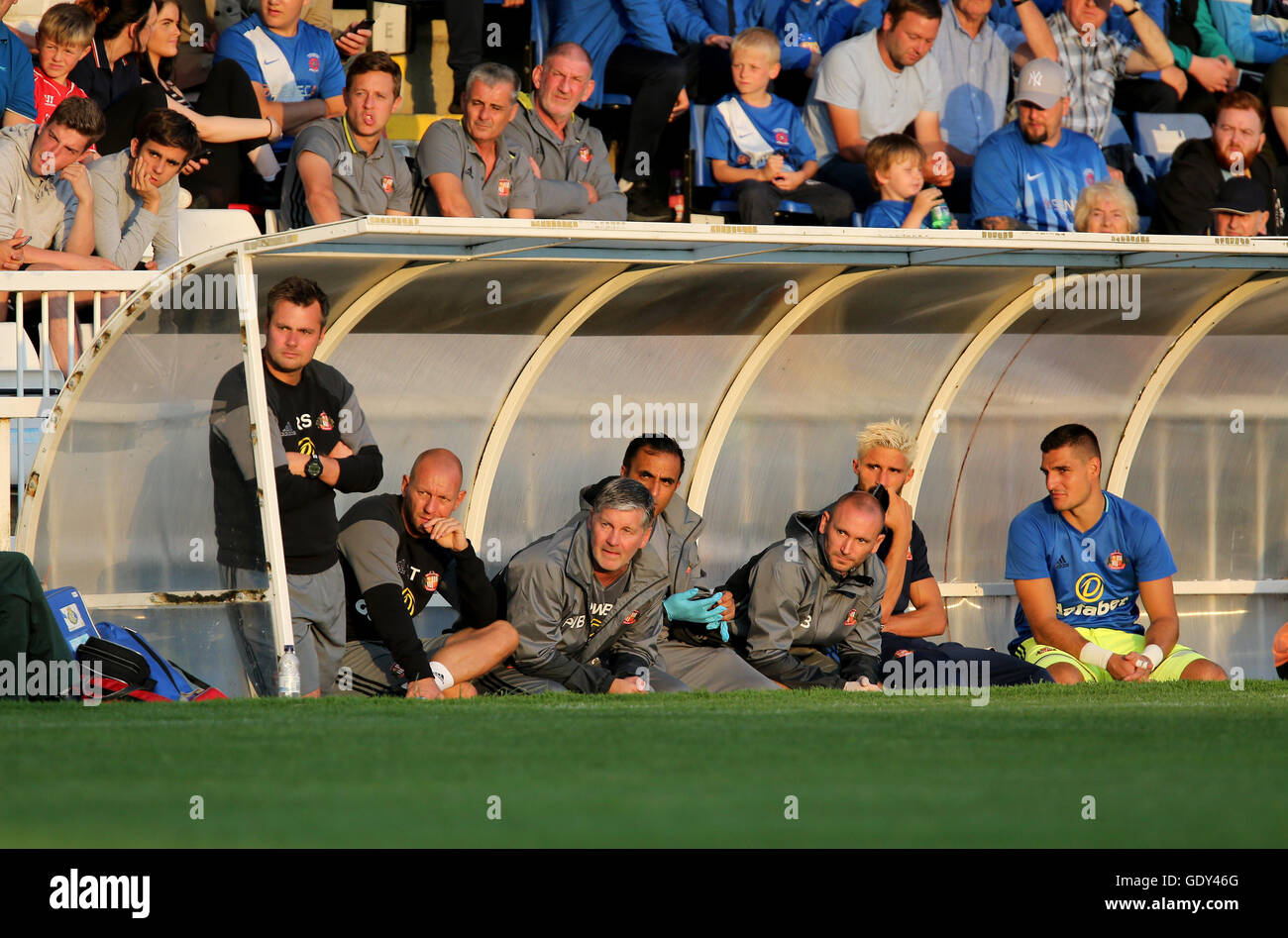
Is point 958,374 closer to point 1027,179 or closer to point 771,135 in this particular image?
point 1027,179

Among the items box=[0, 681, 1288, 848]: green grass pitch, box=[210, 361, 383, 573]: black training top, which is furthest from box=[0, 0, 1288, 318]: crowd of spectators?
box=[0, 681, 1288, 848]: green grass pitch

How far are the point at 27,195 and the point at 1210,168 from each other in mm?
7036

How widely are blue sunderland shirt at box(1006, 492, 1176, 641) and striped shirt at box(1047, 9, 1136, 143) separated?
3765 millimetres

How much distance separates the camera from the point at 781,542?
7.64 m

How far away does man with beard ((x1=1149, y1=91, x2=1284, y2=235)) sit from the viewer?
406 inches

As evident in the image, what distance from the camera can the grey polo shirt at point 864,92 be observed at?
34.1 feet

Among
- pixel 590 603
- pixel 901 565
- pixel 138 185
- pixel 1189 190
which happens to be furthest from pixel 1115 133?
pixel 138 185

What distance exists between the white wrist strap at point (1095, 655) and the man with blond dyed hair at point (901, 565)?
1.51 feet

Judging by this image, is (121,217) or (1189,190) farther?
(1189,190)

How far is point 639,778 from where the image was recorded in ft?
12.4

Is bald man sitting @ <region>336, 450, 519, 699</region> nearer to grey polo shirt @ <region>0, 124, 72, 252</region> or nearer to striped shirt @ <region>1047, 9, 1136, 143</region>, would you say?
grey polo shirt @ <region>0, 124, 72, 252</region>
